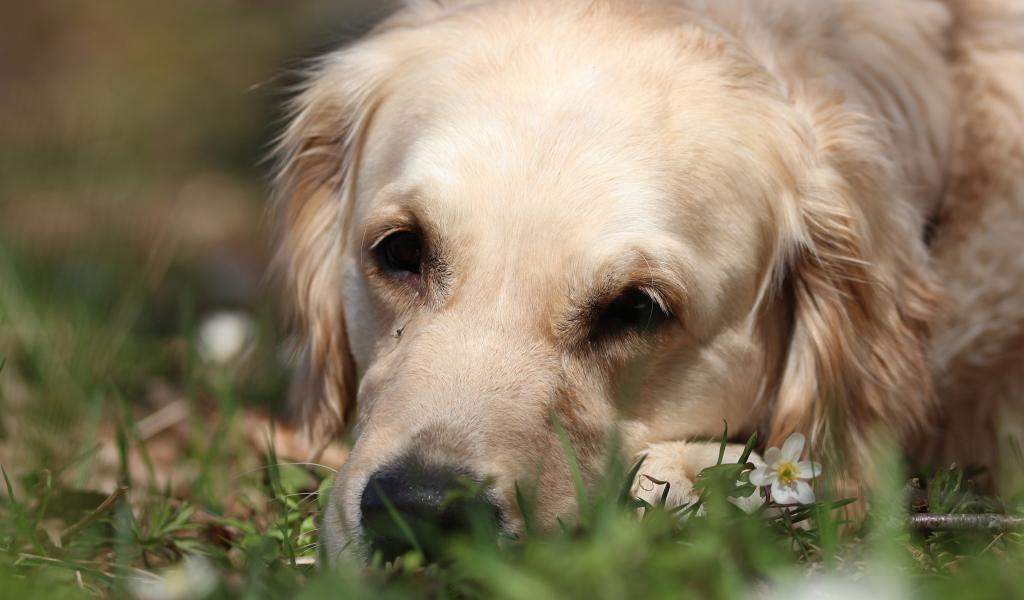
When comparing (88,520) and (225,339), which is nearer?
(88,520)

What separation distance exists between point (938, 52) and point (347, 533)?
2659 millimetres

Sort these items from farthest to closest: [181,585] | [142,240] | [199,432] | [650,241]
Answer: [142,240], [199,432], [650,241], [181,585]

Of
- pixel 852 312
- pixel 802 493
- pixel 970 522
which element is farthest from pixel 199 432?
pixel 970 522

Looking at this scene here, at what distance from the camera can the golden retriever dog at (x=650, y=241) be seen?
2.00 m

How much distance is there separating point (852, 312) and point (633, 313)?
2.45ft

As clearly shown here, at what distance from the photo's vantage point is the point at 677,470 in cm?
204

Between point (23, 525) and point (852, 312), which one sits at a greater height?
point (852, 312)

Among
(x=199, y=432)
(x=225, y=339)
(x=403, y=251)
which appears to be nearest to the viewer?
(x=403, y=251)

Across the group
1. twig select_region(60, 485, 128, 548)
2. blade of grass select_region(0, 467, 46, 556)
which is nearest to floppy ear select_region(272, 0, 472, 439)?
twig select_region(60, 485, 128, 548)

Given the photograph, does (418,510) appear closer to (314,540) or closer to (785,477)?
(314,540)

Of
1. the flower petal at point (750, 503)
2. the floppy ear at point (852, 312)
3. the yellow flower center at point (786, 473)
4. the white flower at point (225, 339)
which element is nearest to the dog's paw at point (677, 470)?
the flower petal at point (750, 503)

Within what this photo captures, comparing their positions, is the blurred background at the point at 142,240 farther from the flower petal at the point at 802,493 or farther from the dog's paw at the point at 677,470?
the flower petal at the point at 802,493

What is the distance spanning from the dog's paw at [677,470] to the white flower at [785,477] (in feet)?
0.29

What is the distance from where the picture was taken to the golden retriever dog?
1997mm
